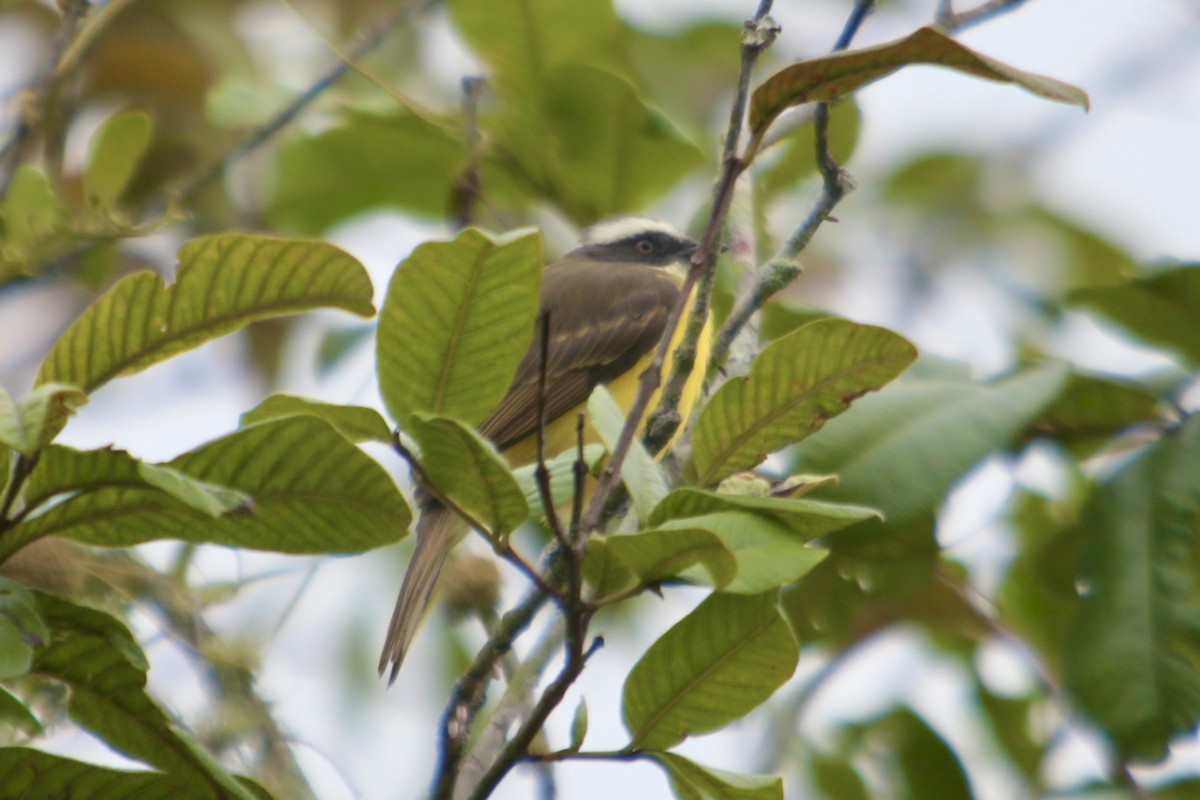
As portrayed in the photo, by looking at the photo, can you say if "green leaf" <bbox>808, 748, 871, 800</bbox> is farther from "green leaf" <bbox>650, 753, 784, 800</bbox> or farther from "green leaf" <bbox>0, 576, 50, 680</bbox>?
"green leaf" <bbox>0, 576, 50, 680</bbox>

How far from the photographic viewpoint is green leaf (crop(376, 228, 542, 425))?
1729 millimetres

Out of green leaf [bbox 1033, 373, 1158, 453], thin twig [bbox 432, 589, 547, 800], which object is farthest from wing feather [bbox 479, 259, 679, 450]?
thin twig [bbox 432, 589, 547, 800]

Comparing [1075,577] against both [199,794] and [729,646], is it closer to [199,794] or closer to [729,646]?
[729,646]

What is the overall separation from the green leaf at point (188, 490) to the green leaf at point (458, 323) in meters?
0.23

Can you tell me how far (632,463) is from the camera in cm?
175

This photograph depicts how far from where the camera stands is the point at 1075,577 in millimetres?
3340

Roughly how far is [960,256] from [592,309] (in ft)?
6.94

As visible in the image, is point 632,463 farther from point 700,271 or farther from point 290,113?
point 290,113

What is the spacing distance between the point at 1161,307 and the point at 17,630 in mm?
2694

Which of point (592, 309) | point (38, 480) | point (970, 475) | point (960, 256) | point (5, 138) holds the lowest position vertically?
point (960, 256)

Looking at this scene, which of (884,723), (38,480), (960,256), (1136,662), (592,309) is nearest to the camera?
(38,480)

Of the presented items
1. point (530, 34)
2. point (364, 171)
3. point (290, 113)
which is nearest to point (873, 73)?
point (290, 113)

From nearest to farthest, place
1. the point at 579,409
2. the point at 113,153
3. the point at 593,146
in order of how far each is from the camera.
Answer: the point at 113,153, the point at 593,146, the point at 579,409

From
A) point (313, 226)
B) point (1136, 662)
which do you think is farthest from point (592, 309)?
point (1136, 662)
